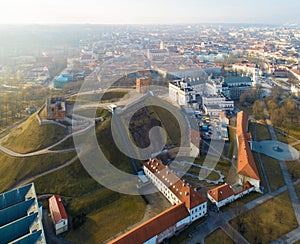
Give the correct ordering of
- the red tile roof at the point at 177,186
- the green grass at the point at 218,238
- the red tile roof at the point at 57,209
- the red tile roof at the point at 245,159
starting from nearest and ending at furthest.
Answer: the green grass at the point at 218,238
the red tile roof at the point at 57,209
the red tile roof at the point at 177,186
the red tile roof at the point at 245,159

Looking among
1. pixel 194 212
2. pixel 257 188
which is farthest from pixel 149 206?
pixel 257 188

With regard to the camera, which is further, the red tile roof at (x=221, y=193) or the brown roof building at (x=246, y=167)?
the brown roof building at (x=246, y=167)

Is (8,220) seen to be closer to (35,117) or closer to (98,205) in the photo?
(98,205)

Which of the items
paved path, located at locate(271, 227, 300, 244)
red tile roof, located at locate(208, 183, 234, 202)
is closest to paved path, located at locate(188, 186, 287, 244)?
red tile roof, located at locate(208, 183, 234, 202)

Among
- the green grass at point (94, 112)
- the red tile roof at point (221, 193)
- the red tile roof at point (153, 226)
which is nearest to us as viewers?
the red tile roof at point (153, 226)

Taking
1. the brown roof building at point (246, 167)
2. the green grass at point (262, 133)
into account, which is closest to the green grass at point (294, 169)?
the brown roof building at point (246, 167)

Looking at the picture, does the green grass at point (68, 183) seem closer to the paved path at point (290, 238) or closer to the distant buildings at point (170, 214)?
the distant buildings at point (170, 214)

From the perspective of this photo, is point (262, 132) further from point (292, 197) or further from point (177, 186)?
point (177, 186)
